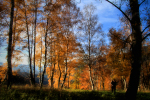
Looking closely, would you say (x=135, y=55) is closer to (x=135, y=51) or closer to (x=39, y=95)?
(x=135, y=51)

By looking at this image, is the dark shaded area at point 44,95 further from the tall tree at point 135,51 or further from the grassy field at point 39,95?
the tall tree at point 135,51

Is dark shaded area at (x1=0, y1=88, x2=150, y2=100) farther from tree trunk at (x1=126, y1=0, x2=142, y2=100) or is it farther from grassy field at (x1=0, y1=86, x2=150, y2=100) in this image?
tree trunk at (x1=126, y1=0, x2=142, y2=100)

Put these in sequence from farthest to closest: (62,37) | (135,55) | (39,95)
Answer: (62,37)
(39,95)
(135,55)

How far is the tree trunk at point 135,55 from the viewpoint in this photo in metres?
3.74

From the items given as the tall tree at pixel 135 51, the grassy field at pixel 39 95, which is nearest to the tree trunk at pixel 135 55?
the tall tree at pixel 135 51

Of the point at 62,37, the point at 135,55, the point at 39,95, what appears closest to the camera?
the point at 135,55

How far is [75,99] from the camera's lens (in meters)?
5.54

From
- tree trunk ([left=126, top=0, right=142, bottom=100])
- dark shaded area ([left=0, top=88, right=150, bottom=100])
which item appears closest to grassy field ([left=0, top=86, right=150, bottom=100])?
dark shaded area ([left=0, top=88, right=150, bottom=100])

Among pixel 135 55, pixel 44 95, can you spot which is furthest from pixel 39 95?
pixel 135 55

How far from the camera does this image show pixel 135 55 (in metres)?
3.89

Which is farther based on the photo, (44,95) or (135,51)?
(44,95)

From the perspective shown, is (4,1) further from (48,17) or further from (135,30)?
(135,30)

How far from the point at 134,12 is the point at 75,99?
5506 millimetres

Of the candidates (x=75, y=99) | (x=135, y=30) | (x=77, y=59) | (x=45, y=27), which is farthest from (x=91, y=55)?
(x=135, y=30)
